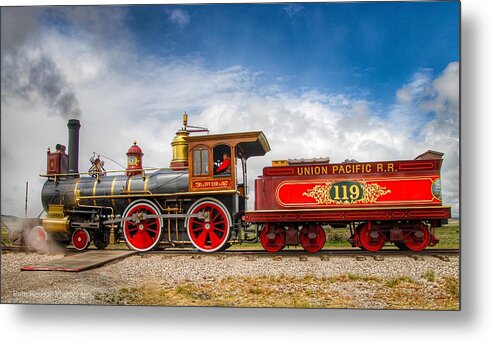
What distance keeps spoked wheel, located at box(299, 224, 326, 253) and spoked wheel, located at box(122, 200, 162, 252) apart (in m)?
2.22

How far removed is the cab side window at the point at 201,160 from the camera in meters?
6.79

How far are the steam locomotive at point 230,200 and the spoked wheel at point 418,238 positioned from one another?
14 mm

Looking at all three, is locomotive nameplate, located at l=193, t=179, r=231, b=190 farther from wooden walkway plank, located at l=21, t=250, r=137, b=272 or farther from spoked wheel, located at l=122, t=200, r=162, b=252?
wooden walkway plank, located at l=21, t=250, r=137, b=272

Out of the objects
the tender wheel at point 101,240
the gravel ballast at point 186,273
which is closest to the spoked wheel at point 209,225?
the gravel ballast at point 186,273

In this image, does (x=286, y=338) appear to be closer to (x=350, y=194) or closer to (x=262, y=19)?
(x=350, y=194)

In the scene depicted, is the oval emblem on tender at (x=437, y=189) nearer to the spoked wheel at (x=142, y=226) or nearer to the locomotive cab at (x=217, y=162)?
the locomotive cab at (x=217, y=162)

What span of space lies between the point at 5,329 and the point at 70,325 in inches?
37.2

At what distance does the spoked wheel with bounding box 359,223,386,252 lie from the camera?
6.28 metres

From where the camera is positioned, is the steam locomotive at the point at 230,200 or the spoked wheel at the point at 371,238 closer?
the steam locomotive at the point at 230,200

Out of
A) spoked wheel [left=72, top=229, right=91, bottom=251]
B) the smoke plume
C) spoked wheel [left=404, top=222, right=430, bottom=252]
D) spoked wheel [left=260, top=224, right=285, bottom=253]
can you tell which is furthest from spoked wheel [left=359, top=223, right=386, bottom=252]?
the smoke plume

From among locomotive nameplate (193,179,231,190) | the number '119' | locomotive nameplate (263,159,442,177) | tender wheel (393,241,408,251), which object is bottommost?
tender wheel (393,241,408,251)

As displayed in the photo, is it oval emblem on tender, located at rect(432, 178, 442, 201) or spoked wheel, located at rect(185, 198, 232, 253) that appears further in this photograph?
spoked wheel, located at rect(185, 198, 232, 253)

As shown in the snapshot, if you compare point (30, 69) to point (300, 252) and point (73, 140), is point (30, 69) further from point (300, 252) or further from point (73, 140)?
point (300, 252)

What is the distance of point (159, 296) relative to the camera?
6020 mm
